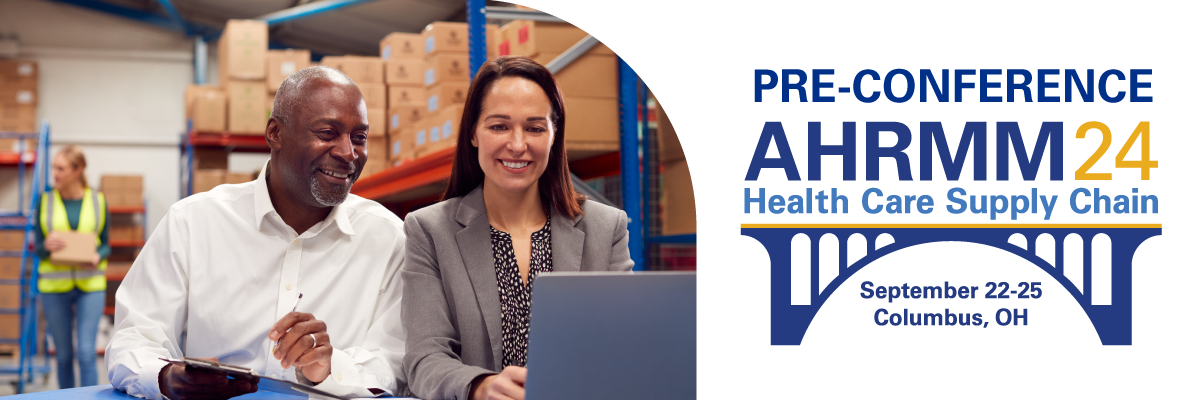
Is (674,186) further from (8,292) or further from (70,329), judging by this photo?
(8,292)

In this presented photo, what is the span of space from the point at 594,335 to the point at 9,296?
747cm

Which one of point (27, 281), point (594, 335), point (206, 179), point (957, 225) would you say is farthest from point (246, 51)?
point (957, 225)

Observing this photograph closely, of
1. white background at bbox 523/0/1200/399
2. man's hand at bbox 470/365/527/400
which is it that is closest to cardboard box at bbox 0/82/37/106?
man's hand at bbox 470/365/527/400

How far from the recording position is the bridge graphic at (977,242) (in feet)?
3.35

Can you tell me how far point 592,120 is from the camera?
3.09 metres

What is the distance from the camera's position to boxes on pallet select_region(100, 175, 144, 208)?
7.32 metres

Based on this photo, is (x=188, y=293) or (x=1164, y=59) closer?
(x=1164, y=59)

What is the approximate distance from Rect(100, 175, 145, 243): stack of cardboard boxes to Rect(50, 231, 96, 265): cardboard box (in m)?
3.29

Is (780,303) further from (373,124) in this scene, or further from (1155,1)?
(373,124)

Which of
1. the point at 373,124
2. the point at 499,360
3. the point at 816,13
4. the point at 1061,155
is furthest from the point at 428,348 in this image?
the point at 373,124

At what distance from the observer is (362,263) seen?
162 cm

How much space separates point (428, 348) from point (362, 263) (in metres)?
0.33

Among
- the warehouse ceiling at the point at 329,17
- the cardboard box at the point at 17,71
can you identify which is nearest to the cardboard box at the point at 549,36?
the warehouse ceiling at the point at 329,17

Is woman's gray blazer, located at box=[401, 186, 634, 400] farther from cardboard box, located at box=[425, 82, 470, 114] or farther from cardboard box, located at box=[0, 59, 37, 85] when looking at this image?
cardboard box, located at box=[0, 59, 37, 85]
